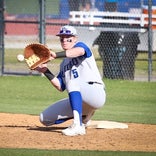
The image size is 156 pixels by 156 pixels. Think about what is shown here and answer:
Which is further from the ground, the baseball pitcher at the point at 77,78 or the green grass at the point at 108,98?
the baseball pitcher at the point at 77,78

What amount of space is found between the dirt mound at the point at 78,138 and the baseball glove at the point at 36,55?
0.93m

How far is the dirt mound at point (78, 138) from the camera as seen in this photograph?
8.64m

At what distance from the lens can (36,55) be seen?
941 centimetres

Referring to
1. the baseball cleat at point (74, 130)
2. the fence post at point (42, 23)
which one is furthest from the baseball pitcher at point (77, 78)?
the fence post at point (42, 23)

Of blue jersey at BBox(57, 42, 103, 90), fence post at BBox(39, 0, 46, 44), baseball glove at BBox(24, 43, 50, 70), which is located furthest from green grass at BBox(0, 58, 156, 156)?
baseball glove at BBox(24, 43, 50, 70)

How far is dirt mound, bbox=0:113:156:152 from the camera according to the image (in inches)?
340

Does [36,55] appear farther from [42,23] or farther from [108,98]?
[42,23]

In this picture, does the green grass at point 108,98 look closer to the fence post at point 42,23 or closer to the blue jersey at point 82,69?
the fence post at point 42,23

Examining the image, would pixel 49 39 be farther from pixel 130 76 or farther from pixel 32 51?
pixel 32 51

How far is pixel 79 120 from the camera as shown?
9.33 metres

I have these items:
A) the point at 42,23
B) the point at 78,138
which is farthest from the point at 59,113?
the point at 42,23

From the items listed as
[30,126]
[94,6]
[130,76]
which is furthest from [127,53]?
[30,126]

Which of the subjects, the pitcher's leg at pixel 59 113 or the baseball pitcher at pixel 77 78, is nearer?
the baseball pitcher at pixel 77 78

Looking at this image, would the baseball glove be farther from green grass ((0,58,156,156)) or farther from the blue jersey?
green grass ((0,58,156,156))
